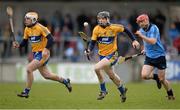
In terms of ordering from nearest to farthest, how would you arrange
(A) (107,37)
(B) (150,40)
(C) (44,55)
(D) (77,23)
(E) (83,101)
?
(B) (150,40) → (A) (107,37) → (E) (83,101) → (C) (44,55) → (D) (77,23)

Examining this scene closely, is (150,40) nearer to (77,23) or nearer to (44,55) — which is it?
→ (44,55)

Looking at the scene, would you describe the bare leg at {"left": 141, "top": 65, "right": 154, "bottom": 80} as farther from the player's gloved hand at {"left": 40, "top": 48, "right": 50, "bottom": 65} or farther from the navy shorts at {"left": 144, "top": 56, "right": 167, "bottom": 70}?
the player's gloved hand at {"left": 40, "top": 48, "right": 50, "bottom": 65}

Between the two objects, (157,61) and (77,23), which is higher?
(157,61)

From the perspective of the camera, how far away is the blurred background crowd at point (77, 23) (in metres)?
31.5

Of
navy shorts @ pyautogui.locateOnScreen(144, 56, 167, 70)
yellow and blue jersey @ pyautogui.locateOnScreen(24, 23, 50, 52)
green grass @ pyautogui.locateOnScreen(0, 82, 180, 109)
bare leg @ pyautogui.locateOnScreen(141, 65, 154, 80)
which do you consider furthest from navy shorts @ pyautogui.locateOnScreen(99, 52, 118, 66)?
yellow and blue jersey @ pyautogui.locateOnScreen(24, 23, 50, 52)

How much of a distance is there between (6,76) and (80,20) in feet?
15.9

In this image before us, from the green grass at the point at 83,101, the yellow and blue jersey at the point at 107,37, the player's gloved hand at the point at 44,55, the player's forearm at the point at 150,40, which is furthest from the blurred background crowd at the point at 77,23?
the player's forearm at the point at 150,40

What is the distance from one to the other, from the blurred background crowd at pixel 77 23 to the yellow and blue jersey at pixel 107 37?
1097 cm

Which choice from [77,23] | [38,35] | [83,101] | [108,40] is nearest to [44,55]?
[38,35]

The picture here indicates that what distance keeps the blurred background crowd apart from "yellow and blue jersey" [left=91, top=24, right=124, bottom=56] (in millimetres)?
10965

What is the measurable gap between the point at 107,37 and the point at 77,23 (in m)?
15.7

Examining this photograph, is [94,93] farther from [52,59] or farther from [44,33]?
[52,59]

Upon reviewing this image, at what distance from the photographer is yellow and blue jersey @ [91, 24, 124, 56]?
60.8 ft

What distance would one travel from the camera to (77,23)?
3422 centimetres
